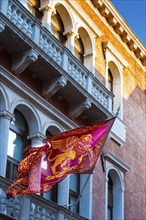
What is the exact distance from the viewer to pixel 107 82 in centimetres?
1608

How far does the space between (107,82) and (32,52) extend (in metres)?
4.88

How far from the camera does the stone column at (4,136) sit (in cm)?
1069

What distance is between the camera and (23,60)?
11.6 m

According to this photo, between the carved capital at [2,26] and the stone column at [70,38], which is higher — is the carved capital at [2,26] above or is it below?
below

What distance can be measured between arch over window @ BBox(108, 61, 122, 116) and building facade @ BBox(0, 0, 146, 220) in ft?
0.10

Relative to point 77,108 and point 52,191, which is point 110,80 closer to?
point 77,108

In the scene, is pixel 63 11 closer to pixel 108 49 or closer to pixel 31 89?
pixel 108 49

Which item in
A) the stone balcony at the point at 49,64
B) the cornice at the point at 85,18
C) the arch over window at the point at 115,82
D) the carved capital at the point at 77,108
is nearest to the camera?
the stone balcony at the point at 49,64

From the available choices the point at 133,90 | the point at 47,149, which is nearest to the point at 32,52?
the point at 47,149

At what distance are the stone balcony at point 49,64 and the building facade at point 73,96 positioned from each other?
22 millimetres

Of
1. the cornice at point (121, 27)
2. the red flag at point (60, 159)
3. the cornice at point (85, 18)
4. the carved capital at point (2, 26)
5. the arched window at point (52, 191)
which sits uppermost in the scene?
the cornice at point (121, 27)

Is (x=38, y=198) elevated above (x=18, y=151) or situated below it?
below

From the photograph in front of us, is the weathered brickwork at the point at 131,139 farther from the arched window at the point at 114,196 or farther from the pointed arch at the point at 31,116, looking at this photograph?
the pointed arch at the point at 31,116

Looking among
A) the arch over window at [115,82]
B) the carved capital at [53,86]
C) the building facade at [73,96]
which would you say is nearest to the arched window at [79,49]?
the building facade at [73,96]
